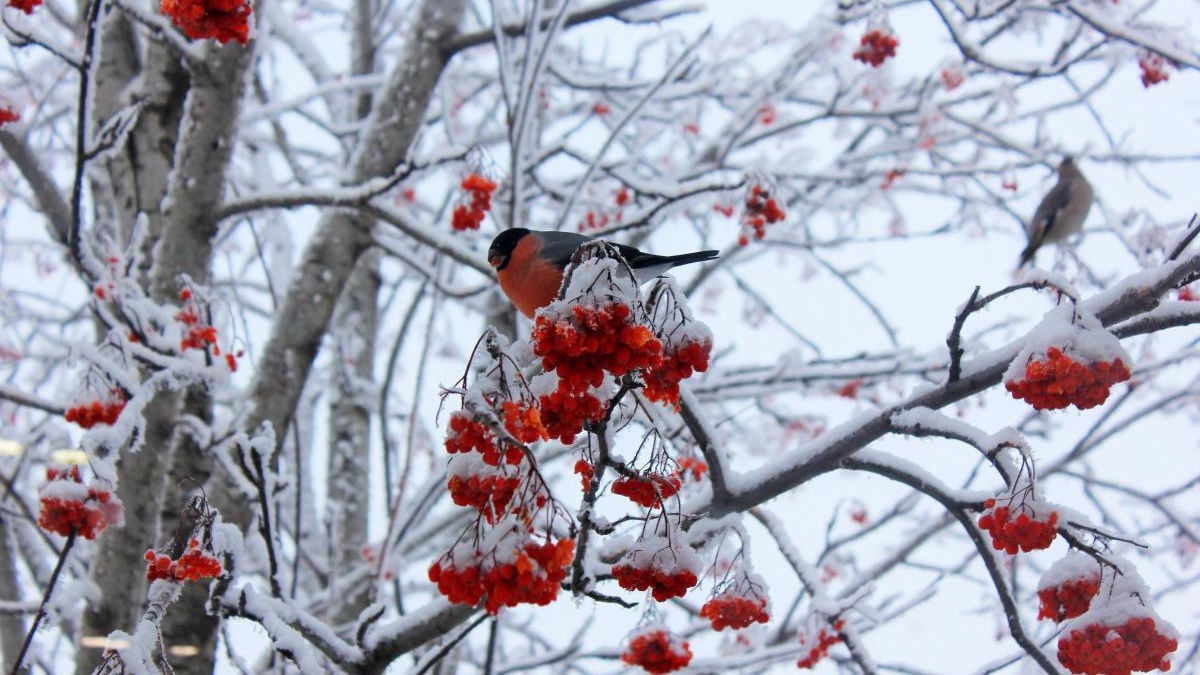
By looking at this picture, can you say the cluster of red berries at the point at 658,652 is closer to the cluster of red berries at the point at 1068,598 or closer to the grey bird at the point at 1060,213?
the cluster of red berries at the point at 1068,598

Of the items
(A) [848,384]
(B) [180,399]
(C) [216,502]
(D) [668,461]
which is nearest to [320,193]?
(B) [180,399]

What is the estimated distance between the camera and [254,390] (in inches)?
159

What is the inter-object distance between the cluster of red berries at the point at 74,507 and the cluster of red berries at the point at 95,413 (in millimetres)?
412

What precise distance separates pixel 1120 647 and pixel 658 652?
3.33 feet

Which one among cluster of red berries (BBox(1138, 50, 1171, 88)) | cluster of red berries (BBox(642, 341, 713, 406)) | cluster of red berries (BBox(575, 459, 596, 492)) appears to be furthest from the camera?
cluster of red berries (BBox(1138, 50, 1171, 88))

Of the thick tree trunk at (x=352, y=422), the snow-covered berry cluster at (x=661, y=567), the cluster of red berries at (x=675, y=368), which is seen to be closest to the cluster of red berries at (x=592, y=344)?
the cluster of red berries at (x=675, y=368)

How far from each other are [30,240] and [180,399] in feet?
18.6

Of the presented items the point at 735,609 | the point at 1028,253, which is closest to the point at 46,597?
the point at 735,609

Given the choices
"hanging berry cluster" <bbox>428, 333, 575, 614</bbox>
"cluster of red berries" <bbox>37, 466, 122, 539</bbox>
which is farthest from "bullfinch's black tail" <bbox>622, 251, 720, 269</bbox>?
"cluster of red berries" <bbox>37, 466, 122, 539</bbox>

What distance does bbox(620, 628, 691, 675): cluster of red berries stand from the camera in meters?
2.30

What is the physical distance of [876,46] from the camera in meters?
4.45

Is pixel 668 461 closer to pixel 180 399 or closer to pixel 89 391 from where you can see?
pixel 89 391

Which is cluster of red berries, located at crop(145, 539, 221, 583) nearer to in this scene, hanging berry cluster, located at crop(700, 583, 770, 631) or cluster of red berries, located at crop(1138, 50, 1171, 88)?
hanging berry cluster, located at crop(700, 583, 770, 631)

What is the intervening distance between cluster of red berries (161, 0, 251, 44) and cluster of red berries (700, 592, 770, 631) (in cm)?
208
